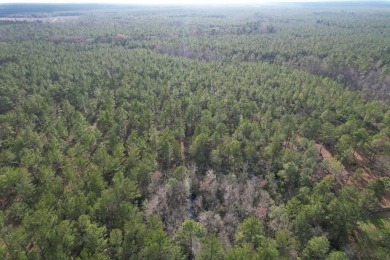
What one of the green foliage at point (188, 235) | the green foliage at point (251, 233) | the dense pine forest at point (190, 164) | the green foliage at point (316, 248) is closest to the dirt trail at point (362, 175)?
the dense pine forest at point (190, 164)

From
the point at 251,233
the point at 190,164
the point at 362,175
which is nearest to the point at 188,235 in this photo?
the point at 251,233

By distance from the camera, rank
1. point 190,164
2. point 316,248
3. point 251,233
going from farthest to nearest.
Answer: point 190,164 → point 251,233 → point 316,248

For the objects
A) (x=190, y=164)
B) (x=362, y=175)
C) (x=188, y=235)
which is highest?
(x=188, y=235)

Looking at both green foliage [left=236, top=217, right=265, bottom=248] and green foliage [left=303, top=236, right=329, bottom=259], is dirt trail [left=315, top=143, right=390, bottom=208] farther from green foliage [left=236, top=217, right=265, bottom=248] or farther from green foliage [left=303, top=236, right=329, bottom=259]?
green foliage [left=236, top=217, right=265, bottom=248]

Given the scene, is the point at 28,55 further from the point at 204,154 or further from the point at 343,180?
the point at 343,180

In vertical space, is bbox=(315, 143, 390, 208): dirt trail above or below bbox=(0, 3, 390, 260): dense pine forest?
below

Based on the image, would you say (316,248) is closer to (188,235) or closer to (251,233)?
(251,233)

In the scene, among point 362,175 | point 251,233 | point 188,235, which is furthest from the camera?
point 362,175

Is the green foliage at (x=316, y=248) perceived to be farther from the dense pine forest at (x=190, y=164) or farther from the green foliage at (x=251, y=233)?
the green foliage at (x=251, y=233)

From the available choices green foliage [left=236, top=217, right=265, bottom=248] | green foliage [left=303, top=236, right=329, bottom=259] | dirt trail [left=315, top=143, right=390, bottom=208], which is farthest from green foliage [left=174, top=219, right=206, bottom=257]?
dirt trail [left=315, top=143, right=390, bottom=208]

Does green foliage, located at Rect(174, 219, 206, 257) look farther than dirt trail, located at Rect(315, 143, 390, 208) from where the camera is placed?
No
